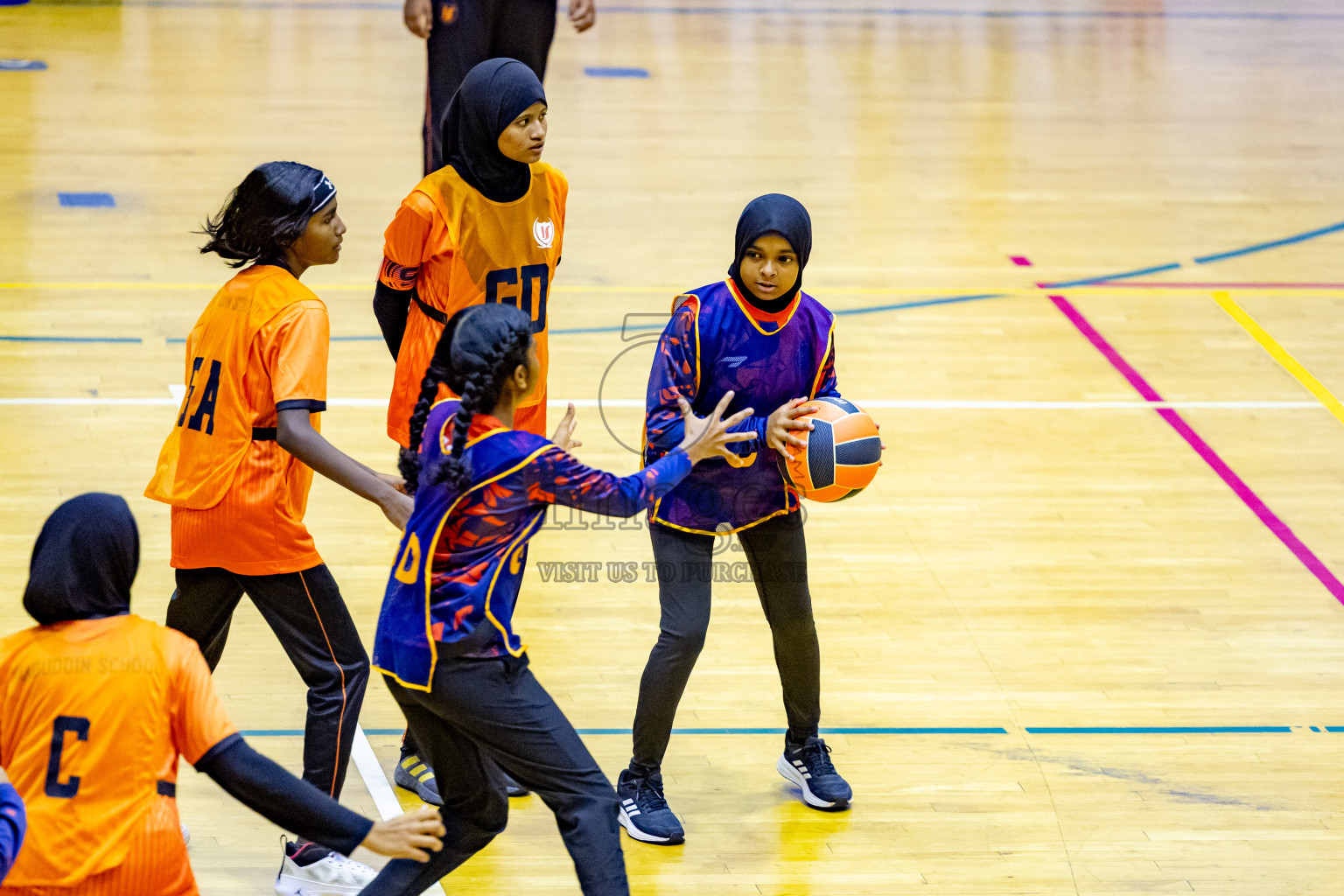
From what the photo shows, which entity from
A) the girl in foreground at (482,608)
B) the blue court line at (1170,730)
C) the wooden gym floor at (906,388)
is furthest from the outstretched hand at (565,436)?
the blue court line at (1170,730)

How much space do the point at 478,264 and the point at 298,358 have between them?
0.90 meters

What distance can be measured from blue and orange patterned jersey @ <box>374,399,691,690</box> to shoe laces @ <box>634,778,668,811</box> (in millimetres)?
1124

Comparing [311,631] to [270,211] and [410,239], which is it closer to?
[270,211]

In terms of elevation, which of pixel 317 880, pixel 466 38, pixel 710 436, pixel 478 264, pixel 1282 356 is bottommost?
pixel 317 880

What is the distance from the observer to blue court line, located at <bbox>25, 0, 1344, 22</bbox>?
1469 cm

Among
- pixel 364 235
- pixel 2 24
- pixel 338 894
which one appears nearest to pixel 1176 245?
pixel 364 235

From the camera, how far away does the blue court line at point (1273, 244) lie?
370 inches

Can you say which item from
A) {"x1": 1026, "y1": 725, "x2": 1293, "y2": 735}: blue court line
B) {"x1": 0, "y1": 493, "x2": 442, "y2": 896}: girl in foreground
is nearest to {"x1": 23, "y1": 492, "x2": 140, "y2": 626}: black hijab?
{"x1": 0, "y1": 493, "x2": 442, "y2": 896}: girl in foreground

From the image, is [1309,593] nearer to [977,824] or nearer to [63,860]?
[977,824]

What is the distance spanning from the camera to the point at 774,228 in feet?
13.8

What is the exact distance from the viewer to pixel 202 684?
2.96 meters

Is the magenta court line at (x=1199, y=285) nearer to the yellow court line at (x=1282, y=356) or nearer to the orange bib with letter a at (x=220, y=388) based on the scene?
the yellow court line at (x=1282, y=356)

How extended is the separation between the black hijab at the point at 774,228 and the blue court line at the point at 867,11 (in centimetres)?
1166

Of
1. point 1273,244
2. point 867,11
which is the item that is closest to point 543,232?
point 1273,244
